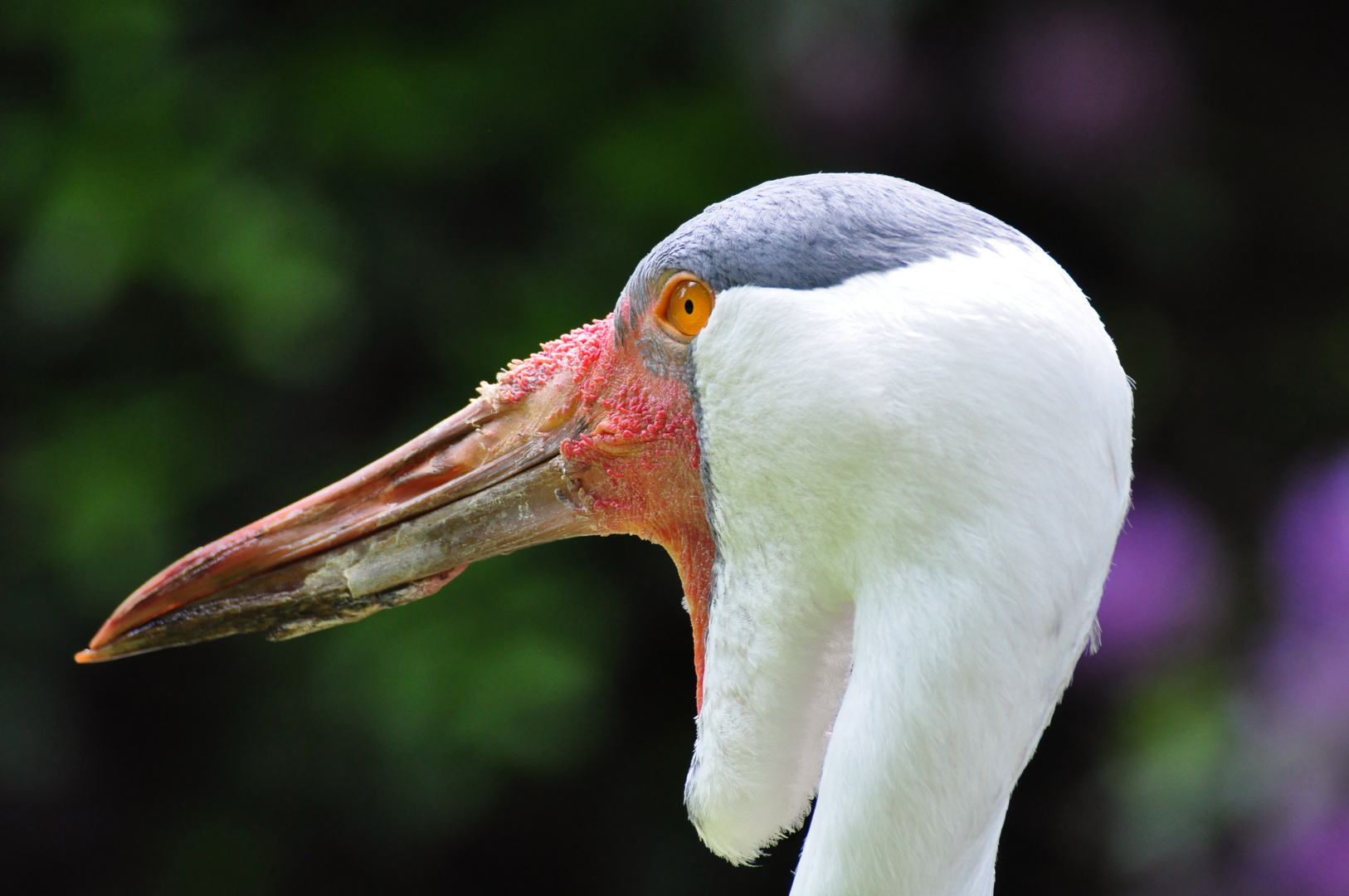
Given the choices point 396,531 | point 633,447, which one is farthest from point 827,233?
point 396,531

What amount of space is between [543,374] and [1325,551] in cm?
179

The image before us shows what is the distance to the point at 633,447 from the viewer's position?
1.49 m

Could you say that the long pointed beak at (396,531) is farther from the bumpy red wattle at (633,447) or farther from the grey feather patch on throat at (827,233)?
the grey feather patch on throat at (827,233)

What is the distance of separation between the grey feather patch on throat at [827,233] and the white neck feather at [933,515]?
2cm

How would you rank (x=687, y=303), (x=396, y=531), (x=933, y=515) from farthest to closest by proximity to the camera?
1. (x=396, y=531)
2. (x=687, y=303)
3. (x=933, y=515)

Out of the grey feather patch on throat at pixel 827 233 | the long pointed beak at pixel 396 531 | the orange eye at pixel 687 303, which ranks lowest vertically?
the long pointed beak at pixel 396 531

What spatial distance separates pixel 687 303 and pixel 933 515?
1.23ft

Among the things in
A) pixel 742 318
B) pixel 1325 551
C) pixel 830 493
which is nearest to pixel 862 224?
pixel 742 318

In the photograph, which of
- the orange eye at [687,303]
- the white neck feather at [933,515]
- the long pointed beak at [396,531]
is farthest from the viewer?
the long pointed beak at [396,531]

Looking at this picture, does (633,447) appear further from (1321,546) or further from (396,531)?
(1321,546)

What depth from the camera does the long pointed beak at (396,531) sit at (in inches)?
61.8

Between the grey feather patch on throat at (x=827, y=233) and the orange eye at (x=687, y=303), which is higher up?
the grey feather patch on throat at (x=827, y=233)

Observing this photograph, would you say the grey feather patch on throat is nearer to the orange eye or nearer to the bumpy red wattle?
the orange eye

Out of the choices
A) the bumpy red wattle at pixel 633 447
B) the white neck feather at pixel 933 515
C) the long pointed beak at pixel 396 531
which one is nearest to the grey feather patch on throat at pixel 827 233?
the white neck feather at pixel 933 515
